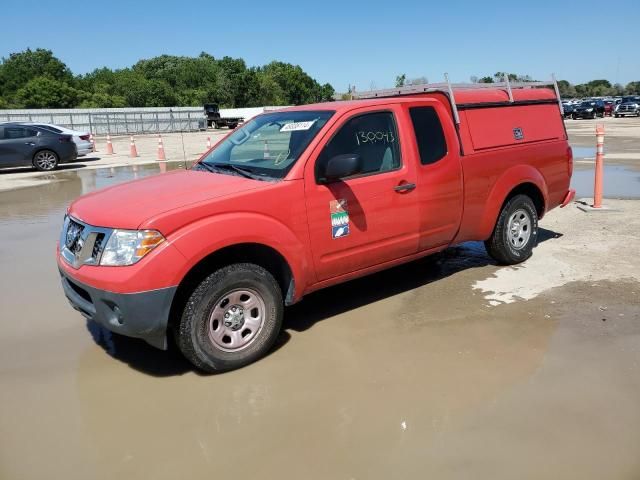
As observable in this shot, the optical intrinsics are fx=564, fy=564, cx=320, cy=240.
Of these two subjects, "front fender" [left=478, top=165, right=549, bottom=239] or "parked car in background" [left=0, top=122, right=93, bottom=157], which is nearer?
"front fender" [left=478, top=165, right=549, bottom=239]

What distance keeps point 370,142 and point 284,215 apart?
1141 millimetres

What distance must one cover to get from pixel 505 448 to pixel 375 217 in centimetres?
214

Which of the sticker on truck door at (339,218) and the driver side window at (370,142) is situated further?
the driver side window at (370,142)

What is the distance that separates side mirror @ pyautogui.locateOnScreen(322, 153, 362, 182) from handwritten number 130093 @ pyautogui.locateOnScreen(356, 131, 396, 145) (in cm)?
52

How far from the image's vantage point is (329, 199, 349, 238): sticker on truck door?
14.4ft

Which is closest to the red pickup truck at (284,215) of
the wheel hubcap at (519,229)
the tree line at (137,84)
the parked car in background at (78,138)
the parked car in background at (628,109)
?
the wheel hubcap at (519,229)

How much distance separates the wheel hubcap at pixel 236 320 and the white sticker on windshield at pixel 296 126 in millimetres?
1474

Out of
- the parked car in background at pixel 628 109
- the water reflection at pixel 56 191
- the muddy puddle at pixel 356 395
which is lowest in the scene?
the muddy puddle at pixel 356 395

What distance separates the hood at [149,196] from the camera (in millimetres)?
3765

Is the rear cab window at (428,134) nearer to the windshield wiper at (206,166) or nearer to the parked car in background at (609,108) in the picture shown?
the windshield wiper at (206,166)

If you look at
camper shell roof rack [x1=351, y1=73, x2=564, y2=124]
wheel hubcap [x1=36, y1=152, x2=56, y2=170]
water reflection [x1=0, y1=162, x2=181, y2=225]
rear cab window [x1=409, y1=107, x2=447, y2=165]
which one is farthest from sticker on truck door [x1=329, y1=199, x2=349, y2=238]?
wheel hubcap [x1=36, y1=152, x2=56, y2=170]

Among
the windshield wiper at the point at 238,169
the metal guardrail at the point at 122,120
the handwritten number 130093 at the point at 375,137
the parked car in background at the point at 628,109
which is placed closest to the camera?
the windshield wiper at the point at 238,169

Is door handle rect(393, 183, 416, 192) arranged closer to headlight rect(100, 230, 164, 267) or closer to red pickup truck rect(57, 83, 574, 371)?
red pickup truck rect(57, 83, 574, 371)

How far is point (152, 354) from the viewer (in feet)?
14.3
